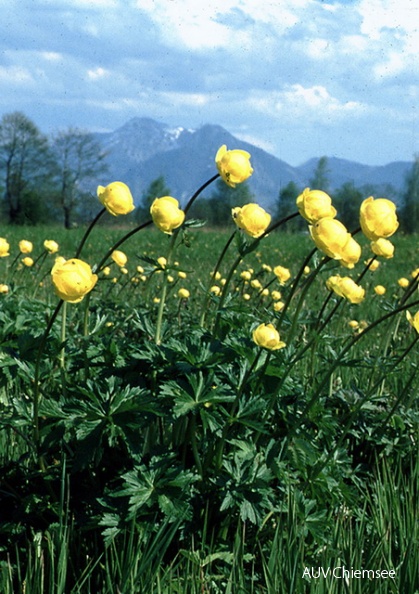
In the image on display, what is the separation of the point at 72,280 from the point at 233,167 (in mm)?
451

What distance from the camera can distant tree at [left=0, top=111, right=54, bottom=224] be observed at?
1340 inches

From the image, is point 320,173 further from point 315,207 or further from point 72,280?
point 72,280

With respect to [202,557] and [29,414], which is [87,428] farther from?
[202,557]

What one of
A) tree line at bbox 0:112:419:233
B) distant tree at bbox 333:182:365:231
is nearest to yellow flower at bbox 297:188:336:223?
tree line at bbox 0:112:419:233

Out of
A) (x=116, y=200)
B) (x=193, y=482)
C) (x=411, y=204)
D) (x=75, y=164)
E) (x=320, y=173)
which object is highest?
(x=116, y=200)

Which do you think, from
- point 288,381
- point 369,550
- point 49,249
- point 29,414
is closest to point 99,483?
point 29,414

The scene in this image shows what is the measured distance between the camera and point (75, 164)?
4088 cm

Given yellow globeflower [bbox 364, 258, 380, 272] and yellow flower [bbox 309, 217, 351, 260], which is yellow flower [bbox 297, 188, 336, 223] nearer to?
yellow flower [bbox 309, 217, 351, 260]

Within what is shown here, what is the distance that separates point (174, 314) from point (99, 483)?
188cm

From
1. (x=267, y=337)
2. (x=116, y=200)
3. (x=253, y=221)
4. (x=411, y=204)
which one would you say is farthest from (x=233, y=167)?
(x=411, y=204)

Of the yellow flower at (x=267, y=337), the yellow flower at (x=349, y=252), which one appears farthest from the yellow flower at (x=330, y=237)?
the yellow flower at (x=267, y=337)

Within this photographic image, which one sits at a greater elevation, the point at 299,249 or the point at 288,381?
the point at 288,381

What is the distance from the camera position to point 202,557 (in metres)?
1.36

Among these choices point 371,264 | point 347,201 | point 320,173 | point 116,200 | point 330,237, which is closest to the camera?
point 330,237
